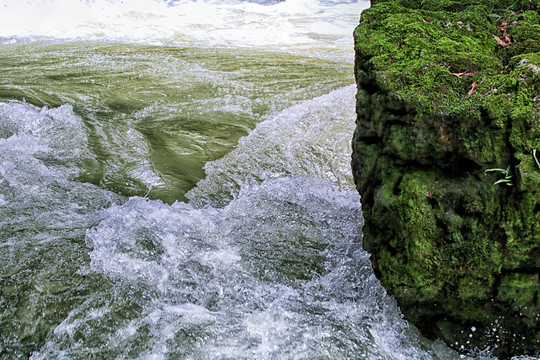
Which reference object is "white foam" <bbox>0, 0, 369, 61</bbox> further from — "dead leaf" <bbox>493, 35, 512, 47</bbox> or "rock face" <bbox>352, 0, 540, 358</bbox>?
"rock face" <bbox>352, 0, 540, 358</bbox>

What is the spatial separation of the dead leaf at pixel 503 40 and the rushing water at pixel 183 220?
1.71 m

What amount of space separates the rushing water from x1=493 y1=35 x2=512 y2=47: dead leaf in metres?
1.71

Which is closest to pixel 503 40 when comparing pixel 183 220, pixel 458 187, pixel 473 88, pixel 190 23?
pixel 473 88

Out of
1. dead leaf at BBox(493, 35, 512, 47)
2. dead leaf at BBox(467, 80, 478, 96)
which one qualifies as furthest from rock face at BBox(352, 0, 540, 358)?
dead leaf at BBox(493, 35, 512, 47)

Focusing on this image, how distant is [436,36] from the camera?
8.82 ft

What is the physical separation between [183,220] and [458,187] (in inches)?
93.3

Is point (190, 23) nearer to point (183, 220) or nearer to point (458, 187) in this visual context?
point (183, 220)

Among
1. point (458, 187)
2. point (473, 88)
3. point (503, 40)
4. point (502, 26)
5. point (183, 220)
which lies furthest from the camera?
point (183, 220)

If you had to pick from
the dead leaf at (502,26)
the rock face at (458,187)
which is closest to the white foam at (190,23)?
the dead leaf at (502,26)

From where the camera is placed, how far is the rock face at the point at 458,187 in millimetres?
2059

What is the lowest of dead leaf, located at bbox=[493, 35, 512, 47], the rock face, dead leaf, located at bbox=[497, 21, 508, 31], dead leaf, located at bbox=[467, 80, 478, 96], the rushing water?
the rushing water

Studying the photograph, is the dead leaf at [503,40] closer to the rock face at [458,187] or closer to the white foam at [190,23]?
the rock face at [458,187]

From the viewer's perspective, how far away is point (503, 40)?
110 inches

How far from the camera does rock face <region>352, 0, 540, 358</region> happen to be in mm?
2059
